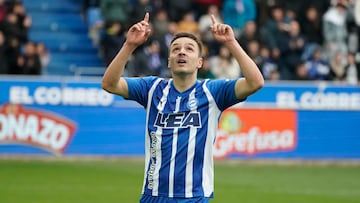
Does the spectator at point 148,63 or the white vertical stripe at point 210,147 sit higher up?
the spectator at point 148,63

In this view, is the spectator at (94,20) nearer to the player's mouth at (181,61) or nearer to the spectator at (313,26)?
the spectator at (313,26)

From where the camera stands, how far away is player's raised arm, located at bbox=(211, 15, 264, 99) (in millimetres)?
7402

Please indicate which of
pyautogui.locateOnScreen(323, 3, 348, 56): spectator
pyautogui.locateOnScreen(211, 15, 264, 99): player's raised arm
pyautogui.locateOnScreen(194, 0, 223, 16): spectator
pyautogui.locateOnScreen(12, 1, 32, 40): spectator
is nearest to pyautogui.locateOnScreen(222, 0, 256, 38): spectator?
pyautogui.locateOnScreen(194, 0, 223, 16): spectator

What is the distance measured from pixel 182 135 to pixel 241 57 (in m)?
0.79

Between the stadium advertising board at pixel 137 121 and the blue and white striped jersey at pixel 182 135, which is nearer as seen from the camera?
the blue and white striped jersey at pixel 182 135

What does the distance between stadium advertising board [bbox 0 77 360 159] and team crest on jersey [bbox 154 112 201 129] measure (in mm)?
11573

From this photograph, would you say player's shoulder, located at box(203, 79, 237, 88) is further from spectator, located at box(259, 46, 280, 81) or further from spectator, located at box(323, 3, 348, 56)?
spectator, located at box(323, 3, 348, 56)

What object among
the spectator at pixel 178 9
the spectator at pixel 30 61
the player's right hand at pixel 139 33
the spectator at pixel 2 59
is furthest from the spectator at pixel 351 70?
the player's right hand at pixel 139 33

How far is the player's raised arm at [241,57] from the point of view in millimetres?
7402

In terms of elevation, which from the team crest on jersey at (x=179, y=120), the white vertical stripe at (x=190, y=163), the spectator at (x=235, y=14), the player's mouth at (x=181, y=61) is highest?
the spectator at (x=235, y=14)

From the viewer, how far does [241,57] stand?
7.44 meters

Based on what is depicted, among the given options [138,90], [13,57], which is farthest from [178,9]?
[138,90]

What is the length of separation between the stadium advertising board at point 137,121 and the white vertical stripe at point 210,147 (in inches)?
457

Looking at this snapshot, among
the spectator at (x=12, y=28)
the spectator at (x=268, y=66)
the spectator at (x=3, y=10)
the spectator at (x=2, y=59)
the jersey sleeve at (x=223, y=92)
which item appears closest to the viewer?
the jersey sleeve at (x=223, y=92)
